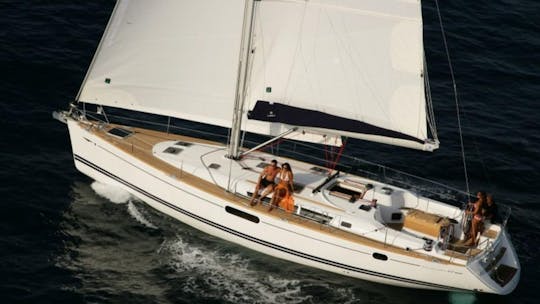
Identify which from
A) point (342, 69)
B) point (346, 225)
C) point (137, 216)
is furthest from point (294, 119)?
point (137, 216)

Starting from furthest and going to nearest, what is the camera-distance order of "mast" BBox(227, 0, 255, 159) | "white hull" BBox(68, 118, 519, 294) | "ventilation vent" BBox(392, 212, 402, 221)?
"ventilation vent" BBox(392, 212, 402, 221) → "mast" BBox(227, 0, 255, 159) → "white hull" BBox(68, 118, 519, 294)

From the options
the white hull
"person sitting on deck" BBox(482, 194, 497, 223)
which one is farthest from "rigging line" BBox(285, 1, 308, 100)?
"person sitting on deck" BBox(482, 194, 497, 223)

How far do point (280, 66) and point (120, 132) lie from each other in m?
7.48

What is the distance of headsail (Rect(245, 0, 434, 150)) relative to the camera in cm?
3027

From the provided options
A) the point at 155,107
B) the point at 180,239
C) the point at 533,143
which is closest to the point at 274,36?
the point at 155,107

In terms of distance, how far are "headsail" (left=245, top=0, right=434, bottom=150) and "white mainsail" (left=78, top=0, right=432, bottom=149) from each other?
0.03 metres

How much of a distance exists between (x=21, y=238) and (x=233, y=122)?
8521 millimetres

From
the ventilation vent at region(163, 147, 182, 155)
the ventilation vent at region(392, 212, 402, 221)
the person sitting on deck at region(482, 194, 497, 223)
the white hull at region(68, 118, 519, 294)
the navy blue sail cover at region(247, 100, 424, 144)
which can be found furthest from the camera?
the ventilation vent at region(163, 147, 182, 155)

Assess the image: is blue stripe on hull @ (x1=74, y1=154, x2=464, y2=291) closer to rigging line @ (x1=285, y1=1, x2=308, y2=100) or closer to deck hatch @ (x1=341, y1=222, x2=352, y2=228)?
deck hatch @ (x1=341, y1=222, x2=352, y2=228)

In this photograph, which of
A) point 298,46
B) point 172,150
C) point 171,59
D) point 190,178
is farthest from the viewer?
point 172,150

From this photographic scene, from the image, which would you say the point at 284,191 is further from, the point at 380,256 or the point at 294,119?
the point at 380,256

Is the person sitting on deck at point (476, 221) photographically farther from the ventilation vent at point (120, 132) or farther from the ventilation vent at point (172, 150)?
the ventilation vent at point (120, 132)

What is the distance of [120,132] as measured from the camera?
35531 mm

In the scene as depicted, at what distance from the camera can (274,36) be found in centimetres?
3172
